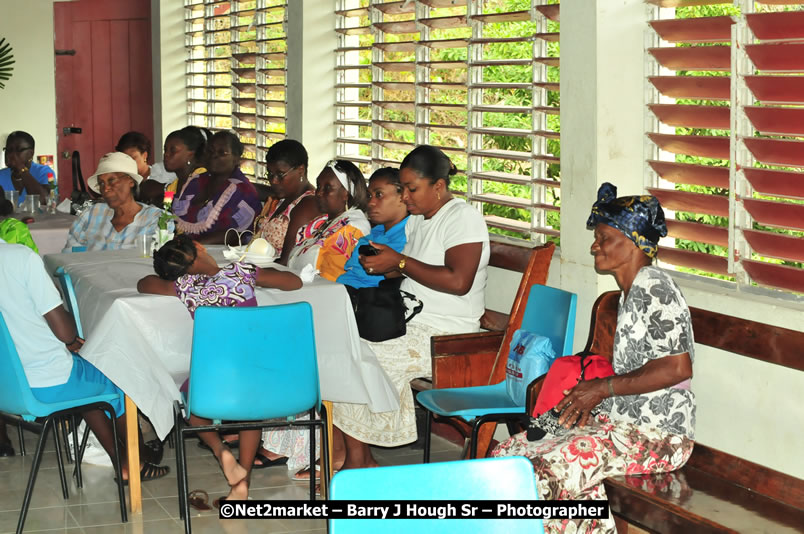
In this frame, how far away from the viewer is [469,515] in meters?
2.07

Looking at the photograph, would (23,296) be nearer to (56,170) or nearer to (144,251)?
(144,251)

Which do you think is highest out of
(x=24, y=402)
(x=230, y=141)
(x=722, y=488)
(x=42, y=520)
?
(x=230, y=141)

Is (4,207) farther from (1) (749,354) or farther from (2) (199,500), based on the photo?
(1) (749,354)

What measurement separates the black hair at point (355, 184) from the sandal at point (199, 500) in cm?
164

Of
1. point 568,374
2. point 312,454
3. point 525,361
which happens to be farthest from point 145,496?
point 568,374

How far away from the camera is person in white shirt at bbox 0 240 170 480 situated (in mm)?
4148

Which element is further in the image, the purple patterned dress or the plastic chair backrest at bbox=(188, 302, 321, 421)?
the purple patterned dress

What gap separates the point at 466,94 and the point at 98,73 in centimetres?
664

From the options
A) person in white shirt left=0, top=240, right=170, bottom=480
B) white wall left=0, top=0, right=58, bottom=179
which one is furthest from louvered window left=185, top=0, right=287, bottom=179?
person in white shirt left=0, top=240, right=170, bottom=480

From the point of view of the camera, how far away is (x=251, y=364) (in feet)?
13.1

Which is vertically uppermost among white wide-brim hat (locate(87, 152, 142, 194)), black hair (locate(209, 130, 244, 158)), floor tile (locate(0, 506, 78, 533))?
black hair (locate(209, 130, 244, 158))

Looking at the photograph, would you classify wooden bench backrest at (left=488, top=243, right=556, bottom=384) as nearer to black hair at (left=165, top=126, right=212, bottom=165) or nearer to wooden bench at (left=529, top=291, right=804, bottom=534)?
wooden bench at (left=529, top=291, right=804, bottom=534)

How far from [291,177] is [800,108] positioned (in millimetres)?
3043

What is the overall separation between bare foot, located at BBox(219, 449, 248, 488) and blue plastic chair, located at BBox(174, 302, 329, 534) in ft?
1.23
